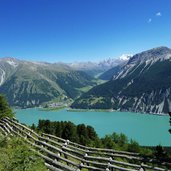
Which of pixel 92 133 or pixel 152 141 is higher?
pixel 92 133

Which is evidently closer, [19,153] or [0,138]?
[19,153]

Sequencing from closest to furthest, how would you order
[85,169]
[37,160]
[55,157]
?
1. [37,160]
2. [85,169]
3. [55,157]

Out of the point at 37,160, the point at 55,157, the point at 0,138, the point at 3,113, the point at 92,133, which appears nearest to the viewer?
the point at 37,160

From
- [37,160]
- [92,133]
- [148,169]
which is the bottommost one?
[92,133]

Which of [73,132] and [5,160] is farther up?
[5,160]

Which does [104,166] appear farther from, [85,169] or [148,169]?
[148,169]

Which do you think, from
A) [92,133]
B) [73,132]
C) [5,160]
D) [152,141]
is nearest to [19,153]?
[5,160]

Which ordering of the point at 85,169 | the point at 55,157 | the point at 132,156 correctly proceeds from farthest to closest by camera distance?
the point at 132,156, the point at 55,157, the point at 85,169

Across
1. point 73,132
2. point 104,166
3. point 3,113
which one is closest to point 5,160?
point 104,166

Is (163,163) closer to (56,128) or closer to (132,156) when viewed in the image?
(132,156)
